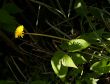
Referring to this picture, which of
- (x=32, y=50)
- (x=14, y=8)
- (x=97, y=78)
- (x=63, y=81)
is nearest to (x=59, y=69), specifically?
(x=63, y=81)

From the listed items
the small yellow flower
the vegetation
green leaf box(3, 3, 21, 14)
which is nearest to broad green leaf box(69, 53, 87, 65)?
the vegetation

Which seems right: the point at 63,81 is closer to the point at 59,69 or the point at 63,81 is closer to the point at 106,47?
the point at 59,69

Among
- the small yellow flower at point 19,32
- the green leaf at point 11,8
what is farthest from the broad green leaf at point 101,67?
the green leaf at point 11,8

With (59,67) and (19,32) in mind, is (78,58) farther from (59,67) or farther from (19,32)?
(19,32)

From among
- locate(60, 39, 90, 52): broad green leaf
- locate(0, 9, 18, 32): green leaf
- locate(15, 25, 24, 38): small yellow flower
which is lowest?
locate(60, 39, 90, 52): broad green leaf

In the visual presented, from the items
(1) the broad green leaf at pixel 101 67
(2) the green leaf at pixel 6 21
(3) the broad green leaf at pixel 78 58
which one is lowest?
(1) the broad green leaf at pixel 101 67

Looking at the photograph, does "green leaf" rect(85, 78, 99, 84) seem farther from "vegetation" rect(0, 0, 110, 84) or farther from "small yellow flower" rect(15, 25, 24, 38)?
"small yellow flower" rect(15, 25, 24, 38)

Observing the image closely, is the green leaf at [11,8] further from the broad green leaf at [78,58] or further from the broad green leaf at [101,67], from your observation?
the broad green leaf at [101,67]

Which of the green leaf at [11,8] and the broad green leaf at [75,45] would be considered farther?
the green leaf at [11,8]
